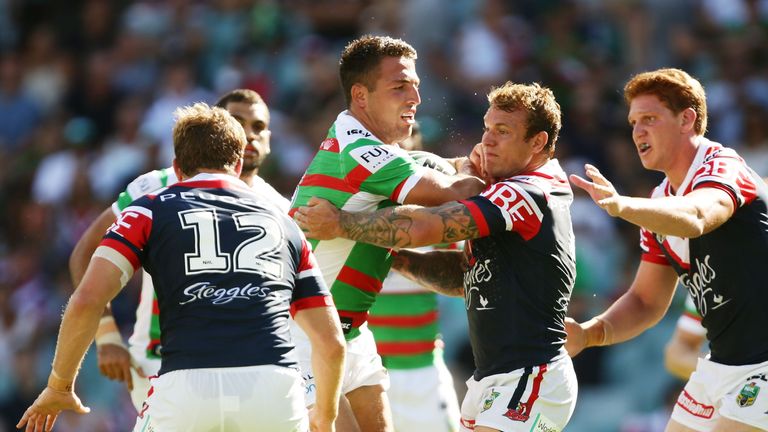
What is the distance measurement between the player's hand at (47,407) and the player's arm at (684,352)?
454 cm

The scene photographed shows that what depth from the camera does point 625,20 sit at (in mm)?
14000

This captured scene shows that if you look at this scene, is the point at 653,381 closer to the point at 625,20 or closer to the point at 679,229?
the point at 625,20

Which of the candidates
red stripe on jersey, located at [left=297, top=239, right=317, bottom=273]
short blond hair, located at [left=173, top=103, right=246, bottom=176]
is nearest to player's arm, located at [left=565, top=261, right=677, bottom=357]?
red stripe on jersey, located at [left=297, top=239, right=317, bottom=273]

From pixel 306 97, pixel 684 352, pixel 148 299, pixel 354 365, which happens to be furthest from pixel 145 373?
pixel 306 97

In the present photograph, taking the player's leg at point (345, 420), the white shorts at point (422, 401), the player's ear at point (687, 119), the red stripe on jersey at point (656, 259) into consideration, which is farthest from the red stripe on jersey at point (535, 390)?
the white shorts at point (422, 401)

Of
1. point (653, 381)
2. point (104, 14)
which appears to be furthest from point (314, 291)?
point (104, 14)

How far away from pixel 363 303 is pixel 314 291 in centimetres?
90

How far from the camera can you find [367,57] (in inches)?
281

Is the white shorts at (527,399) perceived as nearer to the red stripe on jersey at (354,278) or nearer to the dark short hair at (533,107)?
the red stripe on jersey at (354,278)

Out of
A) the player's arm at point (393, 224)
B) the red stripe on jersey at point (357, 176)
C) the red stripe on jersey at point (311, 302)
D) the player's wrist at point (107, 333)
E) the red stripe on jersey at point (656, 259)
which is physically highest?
the red stripe on jersey at point (357, 176)

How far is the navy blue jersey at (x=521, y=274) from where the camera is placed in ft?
20.7

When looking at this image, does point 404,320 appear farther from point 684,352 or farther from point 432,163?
point 432,163

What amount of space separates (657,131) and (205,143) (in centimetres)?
262

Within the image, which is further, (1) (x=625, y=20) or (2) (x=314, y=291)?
(1) (x=625, y=20)
